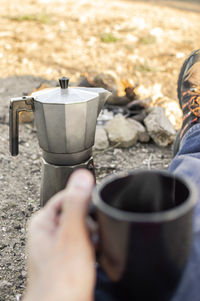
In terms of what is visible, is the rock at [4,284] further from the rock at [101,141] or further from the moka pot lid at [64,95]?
the rock at [101,141]

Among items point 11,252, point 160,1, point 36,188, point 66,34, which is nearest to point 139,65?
point 66,34

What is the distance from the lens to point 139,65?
2.92 m

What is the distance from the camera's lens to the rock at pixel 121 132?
188 centimetres

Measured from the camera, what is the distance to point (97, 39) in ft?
11.6

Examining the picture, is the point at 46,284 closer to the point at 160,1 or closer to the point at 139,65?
the point at 139,65

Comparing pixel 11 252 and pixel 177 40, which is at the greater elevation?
pixel 177 40

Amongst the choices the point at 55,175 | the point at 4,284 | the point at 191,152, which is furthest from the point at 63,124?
the point at 4,284

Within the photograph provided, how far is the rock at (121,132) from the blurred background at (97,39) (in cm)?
58

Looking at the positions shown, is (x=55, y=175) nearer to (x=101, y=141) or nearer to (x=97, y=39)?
(x=101, y=141)

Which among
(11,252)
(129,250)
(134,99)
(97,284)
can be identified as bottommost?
(11,252)

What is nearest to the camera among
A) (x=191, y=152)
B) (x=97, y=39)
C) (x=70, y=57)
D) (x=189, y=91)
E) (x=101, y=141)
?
(x=191, y=152)

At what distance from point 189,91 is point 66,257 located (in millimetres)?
1292

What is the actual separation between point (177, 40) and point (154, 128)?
6.48 feet

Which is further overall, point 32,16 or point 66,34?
point 32,16
